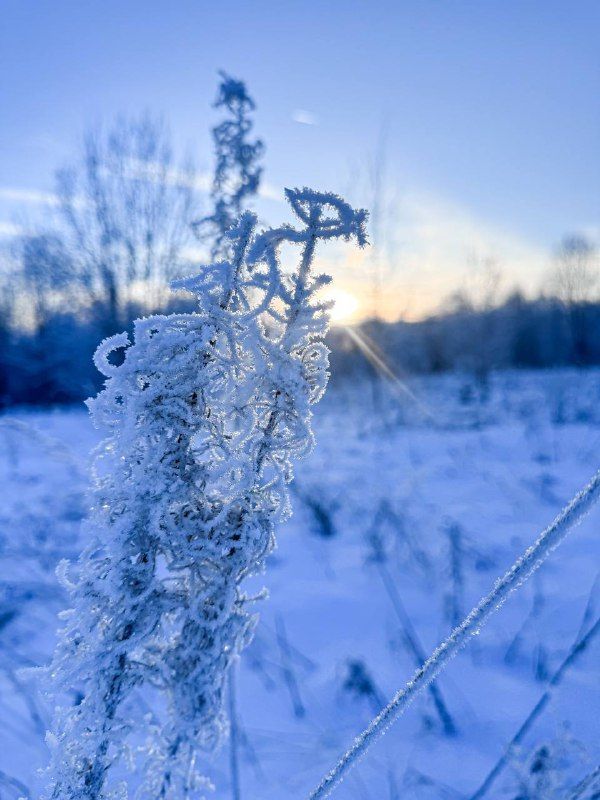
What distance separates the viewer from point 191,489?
3.10 ft

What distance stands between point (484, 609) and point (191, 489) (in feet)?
1.71

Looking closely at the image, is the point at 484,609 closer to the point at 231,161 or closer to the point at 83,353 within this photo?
the point at 231,161

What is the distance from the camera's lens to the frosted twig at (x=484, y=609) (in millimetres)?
785

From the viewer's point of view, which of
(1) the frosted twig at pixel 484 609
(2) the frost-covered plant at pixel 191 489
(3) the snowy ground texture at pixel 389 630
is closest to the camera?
(1) the frosted twig at pixel 484 609

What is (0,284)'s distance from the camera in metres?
23.2

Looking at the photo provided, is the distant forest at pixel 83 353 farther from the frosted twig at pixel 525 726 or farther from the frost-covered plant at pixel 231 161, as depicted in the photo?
the frosted twig at pixel 525 726

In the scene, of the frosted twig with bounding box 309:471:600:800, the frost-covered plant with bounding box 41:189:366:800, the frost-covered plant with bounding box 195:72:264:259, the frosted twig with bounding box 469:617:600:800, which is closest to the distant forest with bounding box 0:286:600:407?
the frost-covered plant with bounding box 195:72:264:259

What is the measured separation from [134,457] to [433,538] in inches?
174

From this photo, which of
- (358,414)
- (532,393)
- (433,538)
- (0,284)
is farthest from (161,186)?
(433,538)

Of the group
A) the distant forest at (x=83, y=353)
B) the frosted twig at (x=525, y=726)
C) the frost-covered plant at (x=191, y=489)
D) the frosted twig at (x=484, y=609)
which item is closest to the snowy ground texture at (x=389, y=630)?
the frosted twig at (x=525, y=726)

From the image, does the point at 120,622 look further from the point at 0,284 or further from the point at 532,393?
the point at 0,284

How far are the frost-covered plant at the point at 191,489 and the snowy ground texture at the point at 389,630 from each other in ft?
1.29

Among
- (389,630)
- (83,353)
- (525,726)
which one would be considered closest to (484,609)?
(525,726)

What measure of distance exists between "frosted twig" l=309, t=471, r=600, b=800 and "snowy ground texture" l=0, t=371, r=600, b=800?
Answer: 0.59 metres
